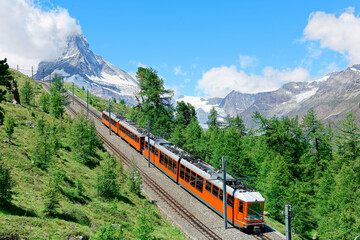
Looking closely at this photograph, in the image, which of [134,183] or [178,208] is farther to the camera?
[134,183]

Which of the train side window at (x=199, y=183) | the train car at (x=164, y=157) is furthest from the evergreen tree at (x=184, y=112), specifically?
the train side window at (x=199, y=183)

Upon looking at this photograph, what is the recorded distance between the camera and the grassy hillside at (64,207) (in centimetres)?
1434

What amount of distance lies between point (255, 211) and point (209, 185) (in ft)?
17.8

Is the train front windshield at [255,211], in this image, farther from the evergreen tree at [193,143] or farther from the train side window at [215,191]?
the evergreen tree at [193,143]

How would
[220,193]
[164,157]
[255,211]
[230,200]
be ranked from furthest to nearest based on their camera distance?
[164,157] < [220,193] < [230,200] < [255,211]

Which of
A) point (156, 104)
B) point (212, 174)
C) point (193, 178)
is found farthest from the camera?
point (156, 104)

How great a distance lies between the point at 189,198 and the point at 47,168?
49.9 ft

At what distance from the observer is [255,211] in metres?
24.2

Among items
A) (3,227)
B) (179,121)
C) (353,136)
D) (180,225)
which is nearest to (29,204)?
(3,227)

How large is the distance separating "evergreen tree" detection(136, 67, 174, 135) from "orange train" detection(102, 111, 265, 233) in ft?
67.4

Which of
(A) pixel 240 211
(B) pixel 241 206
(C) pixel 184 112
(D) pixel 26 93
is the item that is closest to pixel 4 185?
(B) pixel 241 206

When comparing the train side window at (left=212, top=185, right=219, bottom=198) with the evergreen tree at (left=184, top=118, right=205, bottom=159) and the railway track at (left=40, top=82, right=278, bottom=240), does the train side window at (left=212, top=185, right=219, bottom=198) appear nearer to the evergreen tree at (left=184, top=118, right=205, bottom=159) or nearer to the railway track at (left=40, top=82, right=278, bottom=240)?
the railway track at (left=40, top=82, right=278, bottom=240)

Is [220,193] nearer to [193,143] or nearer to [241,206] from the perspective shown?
[241,206]

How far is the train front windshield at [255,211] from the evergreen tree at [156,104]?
4198 cm
